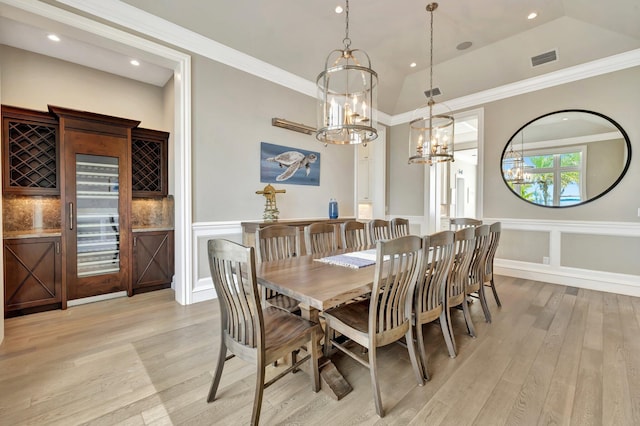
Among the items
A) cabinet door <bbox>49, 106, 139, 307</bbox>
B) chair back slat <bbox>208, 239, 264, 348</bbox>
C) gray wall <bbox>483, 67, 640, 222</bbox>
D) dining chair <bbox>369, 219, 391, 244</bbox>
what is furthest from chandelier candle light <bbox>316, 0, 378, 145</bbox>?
gray wall <bbox>483, 67, 640, 222</bbox>

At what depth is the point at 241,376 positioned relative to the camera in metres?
1.88

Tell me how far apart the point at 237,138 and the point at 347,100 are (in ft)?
6.54

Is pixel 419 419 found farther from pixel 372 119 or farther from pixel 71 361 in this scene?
pixel 71 361

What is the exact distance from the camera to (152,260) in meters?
3.69

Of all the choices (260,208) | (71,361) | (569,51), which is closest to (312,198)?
(260,208)

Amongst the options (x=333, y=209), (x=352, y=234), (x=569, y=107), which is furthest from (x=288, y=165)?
(x=569, y=107)

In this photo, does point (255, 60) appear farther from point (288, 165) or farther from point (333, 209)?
point (333, 209)

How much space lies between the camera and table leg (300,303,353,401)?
1675 millimetres

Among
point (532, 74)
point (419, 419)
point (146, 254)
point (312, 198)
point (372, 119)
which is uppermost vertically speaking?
point (532, 74)

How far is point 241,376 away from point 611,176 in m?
5.19

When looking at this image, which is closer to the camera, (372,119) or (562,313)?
(372,119)

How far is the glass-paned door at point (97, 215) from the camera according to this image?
125 inches

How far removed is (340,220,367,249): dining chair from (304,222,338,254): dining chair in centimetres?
13

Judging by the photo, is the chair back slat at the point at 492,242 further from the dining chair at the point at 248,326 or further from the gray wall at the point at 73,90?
the gray wall at the point at 73,90
